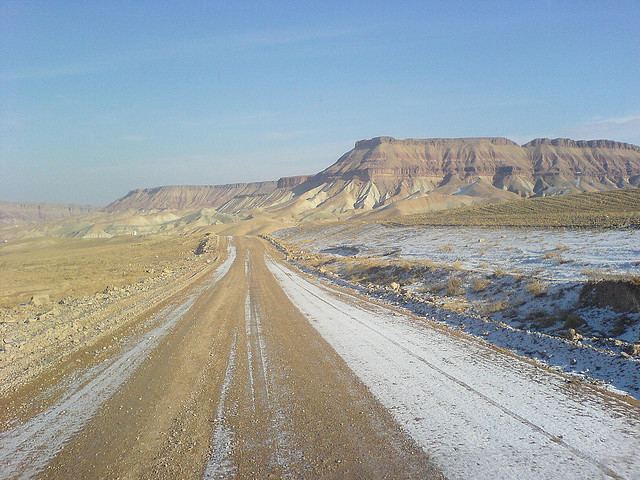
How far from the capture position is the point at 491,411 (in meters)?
6.17

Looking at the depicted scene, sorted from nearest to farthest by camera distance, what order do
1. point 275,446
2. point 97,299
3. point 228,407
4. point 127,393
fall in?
point 275,446, point 228,407, point 127,393, point 97,299

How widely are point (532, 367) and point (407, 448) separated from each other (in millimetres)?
4057

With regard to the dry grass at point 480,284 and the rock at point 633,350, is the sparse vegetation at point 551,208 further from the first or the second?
the rock at point 633,350

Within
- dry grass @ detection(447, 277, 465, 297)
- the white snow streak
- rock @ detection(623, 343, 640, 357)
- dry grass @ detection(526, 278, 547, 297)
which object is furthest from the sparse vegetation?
the white snow streak

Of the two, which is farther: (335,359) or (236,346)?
(236,346)

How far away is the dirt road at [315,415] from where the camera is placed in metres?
4.94

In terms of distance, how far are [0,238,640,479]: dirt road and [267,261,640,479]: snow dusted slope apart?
0.02m

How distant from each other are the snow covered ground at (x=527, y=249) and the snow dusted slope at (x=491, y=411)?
25.9 feet

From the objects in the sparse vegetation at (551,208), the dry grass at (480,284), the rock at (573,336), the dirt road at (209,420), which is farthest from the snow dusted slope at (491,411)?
the sparse vegetation at (551,208)

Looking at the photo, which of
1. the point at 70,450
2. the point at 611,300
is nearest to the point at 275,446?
the point at 70,450

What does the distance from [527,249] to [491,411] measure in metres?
21.3

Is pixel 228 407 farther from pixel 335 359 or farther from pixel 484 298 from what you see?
pixel 484 298

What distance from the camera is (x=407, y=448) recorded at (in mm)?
5230

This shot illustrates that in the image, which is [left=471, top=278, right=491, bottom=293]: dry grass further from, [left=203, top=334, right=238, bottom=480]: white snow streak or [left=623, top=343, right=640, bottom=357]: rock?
[left=203, top=334, right=238, bottom=480]: white snow streak
